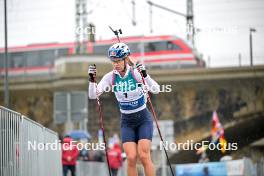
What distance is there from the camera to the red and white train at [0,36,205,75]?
24.2m

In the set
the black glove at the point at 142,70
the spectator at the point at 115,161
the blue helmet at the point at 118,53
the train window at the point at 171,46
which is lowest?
the spectator at the point at 115,161

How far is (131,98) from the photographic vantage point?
35.1ft

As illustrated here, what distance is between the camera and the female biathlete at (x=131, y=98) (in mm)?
10469

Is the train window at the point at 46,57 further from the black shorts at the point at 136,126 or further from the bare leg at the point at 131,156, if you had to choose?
the bare leg at the point at 131,156

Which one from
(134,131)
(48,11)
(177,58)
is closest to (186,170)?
(48,11)

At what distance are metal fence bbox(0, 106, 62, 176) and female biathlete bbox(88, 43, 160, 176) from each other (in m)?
1.25

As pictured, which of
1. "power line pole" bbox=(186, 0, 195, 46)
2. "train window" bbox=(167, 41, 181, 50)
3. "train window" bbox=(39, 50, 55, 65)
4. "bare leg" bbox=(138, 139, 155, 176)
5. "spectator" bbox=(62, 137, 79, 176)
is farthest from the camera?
"train window" bbox=(39, 50, 55, 65)

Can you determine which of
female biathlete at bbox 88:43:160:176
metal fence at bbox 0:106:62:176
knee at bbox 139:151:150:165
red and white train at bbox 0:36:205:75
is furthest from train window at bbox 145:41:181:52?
knee at bbox 139:151:150:165

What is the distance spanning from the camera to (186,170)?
76.6 feet

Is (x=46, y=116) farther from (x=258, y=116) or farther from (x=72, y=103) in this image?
(x=72, y=103)

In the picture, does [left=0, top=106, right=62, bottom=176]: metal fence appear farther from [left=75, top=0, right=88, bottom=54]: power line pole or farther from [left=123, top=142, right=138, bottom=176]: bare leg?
[left=75, top=0, right=88, bottom=54]: power line pole

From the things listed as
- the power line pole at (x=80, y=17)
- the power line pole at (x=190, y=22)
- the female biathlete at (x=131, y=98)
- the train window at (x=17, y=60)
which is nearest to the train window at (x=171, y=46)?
the power line pole at (x=190, y=22)

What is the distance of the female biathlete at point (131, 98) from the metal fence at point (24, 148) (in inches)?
49.1

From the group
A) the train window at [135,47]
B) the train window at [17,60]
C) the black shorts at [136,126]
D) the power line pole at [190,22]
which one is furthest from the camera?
the train window at [17,60]
